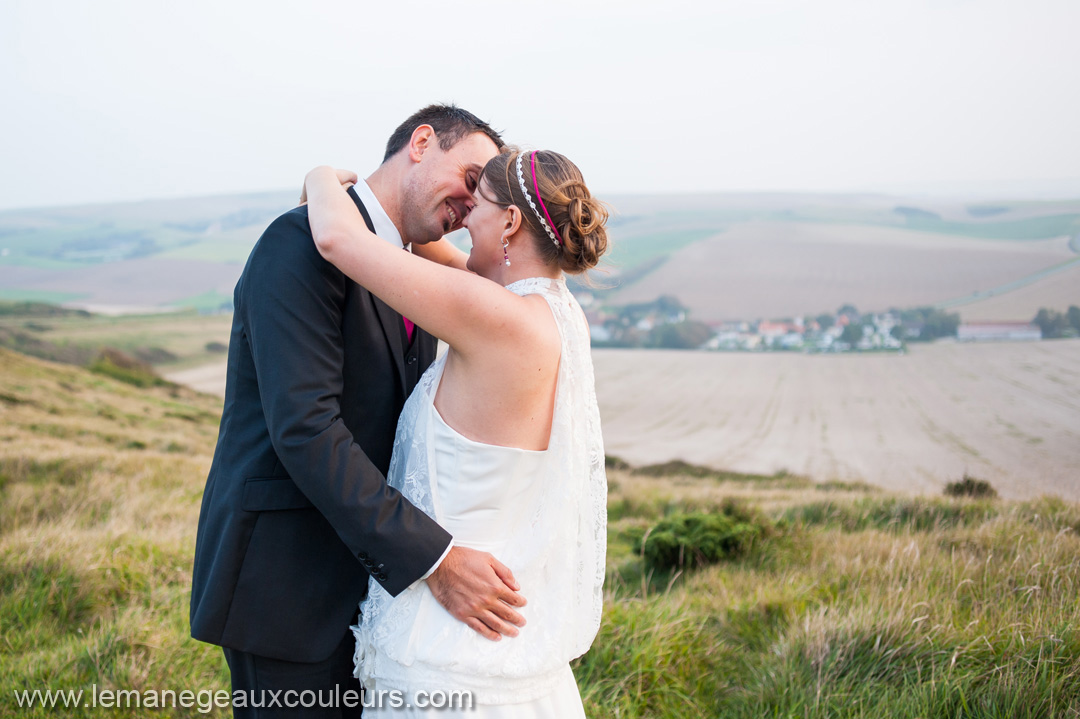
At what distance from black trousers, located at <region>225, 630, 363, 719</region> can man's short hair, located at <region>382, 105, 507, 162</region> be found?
67.7 inches

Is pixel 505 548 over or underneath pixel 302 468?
underneath

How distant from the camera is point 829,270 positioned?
198 feet

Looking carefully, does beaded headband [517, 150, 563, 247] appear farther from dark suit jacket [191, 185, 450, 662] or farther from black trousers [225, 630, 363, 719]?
black trousers [225, 630, 363, 719]

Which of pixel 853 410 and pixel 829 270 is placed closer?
pixel 853 410

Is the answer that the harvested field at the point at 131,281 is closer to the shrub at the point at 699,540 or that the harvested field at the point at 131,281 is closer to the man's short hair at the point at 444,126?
the shrub at the point at 699,540

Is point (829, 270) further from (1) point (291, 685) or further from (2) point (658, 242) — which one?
(1) point (291, 685)

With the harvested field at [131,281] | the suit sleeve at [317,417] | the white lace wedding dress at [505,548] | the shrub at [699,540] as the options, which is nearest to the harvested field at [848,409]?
the harvested field at [131,281]

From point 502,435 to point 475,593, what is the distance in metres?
0.45

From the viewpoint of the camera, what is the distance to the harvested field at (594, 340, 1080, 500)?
25.8 m

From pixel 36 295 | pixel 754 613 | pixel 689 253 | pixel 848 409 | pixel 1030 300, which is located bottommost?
pixel 848 409

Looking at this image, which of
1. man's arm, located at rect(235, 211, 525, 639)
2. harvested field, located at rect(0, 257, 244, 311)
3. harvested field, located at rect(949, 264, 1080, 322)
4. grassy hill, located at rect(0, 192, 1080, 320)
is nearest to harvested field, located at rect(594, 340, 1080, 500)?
harvested field, located at rect(949, 264, 1080, 322)

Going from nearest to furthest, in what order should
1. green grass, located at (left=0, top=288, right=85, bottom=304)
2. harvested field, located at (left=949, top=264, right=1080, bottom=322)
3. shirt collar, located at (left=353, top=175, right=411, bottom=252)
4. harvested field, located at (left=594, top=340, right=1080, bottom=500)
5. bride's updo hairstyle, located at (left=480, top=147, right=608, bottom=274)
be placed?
bride's updo hairstyle, located at (left=480, top=147, right=608, bottom=274) < shirt collar, located at (left=353, top=175, right=411, bottom=252) < harvested field, located at (left=594, top=340, right=1080, bottom=500) < harvested field, located at (left=949, top=264, right=1080, bottom=322) < green grass, located at (left=0, top=288, right=85, bottom=304)

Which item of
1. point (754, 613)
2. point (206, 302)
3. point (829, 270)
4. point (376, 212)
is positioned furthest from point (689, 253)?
point (376, 212)

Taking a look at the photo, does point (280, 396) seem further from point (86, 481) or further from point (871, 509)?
point (86, 481)
